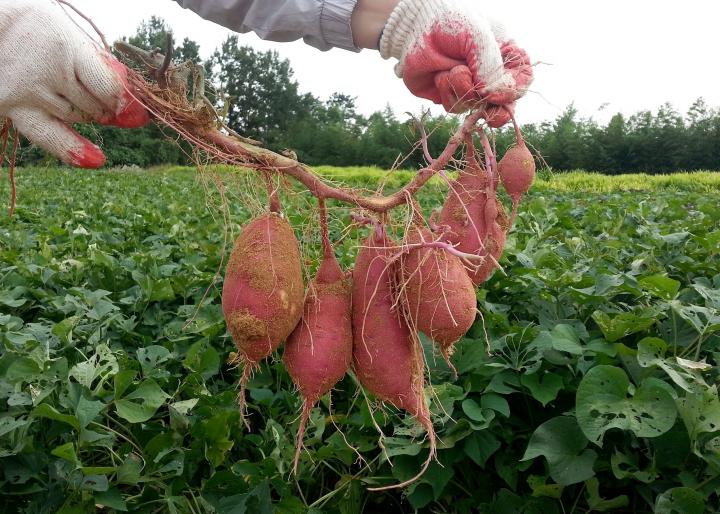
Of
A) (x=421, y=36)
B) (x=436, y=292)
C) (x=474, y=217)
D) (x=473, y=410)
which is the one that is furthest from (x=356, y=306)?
(x=421, y=36)

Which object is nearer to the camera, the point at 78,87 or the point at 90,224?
the point at 78,87

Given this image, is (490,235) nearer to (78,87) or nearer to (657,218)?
(78,87)

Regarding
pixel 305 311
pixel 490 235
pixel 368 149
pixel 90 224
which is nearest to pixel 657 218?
pixel 490 235

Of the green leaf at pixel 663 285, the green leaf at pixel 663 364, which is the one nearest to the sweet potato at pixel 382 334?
the green leaf at pixel 663 364

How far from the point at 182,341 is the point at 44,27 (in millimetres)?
1240

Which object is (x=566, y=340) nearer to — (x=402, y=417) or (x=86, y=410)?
Answer: (x=402, y=417)

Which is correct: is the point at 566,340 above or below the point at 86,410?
above

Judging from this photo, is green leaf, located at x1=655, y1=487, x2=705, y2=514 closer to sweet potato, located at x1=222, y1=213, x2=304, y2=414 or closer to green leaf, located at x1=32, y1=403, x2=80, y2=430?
sweet potato, located at x1=222, y1=213, x2=304, y2=414

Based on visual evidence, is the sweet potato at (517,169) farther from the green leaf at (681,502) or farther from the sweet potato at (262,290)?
the green leaf at (681,502)

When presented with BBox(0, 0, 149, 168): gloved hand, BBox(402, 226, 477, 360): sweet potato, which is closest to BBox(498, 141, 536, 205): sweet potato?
BBox(402, 226, 477, 360): sweet potato

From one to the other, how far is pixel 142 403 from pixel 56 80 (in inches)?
37.2

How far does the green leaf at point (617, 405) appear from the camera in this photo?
147 cm

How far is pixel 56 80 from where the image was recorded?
146 centimetres

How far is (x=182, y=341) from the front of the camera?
2.30m
